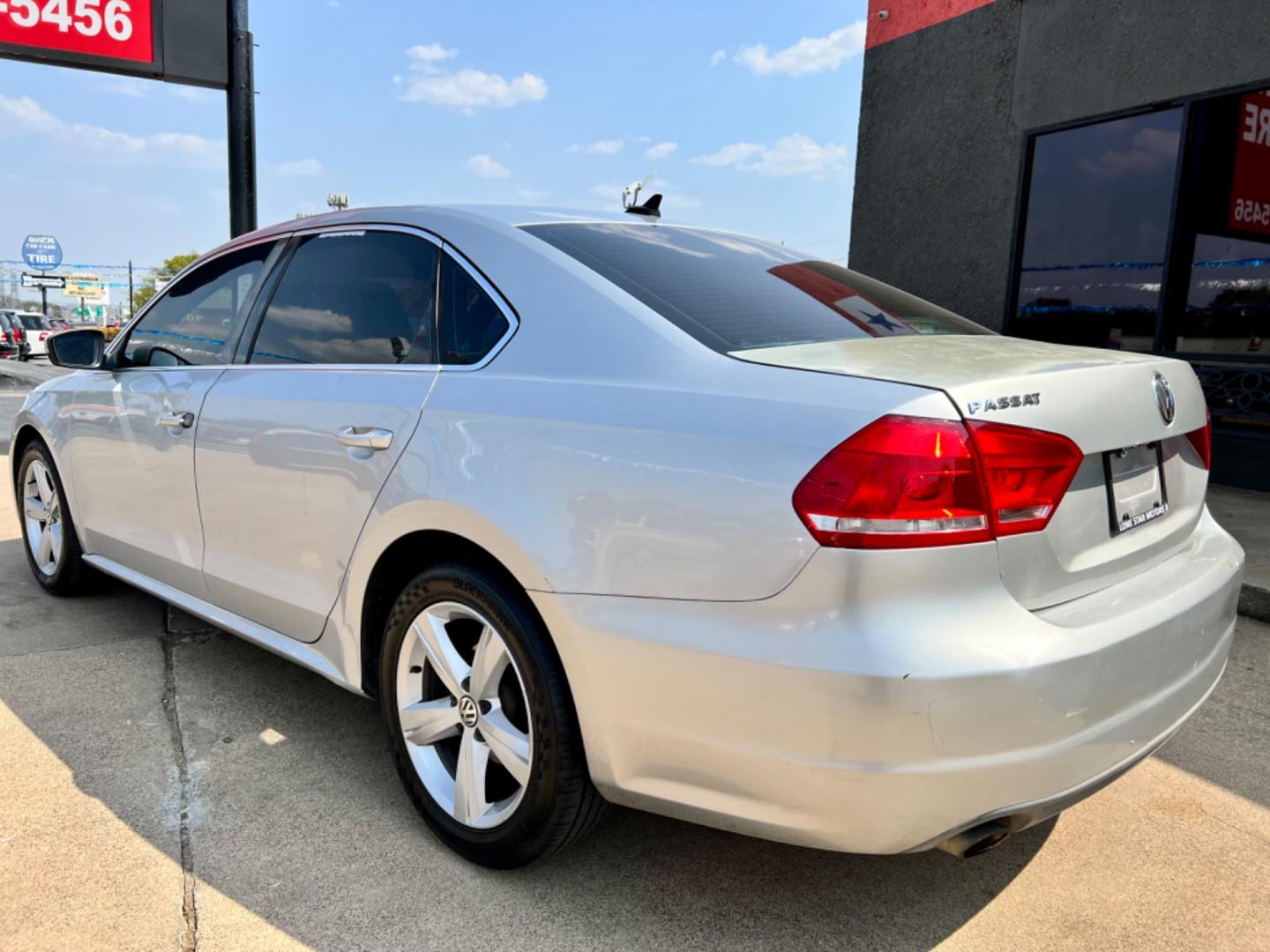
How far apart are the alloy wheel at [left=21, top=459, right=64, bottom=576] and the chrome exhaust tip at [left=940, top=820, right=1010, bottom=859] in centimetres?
390

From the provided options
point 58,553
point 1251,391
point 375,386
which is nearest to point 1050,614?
point 375,386

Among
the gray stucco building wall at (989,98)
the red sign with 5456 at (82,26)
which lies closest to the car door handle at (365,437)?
the gray stucco building wall at (989,98)

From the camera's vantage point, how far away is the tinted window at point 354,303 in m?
2.61

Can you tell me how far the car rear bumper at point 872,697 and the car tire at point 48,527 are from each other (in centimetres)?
313

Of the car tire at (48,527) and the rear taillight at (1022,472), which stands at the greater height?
the rear taillight at (1022,472)

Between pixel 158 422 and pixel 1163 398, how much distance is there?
3042mm

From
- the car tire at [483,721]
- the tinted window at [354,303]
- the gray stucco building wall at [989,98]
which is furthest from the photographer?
the gray stucco building wall at [989,98]

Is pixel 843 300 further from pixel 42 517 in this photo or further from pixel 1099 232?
pixel 1099 232

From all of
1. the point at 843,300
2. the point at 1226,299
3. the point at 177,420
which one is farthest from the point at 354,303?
the point at 1226,299

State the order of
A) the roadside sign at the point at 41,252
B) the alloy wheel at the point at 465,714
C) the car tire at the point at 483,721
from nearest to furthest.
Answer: the car tire at the point at 483,721, the alloy wheel at the point at 465,714, the roadside sign at the point at 41,252

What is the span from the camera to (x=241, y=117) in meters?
8.91

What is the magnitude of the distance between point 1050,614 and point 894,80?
360 inches

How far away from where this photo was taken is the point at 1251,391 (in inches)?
281

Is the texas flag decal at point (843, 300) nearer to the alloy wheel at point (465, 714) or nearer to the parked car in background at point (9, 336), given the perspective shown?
the alloy wheel at point (465, 714)
